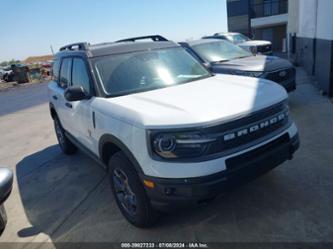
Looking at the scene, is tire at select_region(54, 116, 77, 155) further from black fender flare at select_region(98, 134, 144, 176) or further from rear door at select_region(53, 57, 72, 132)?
black fender flare at select_region(98, 134, 144, 176)

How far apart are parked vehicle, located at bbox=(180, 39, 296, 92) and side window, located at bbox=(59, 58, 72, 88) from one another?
246cm

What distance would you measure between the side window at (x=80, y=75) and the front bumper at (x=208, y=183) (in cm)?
163

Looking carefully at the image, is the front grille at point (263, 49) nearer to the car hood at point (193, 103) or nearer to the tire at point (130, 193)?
the car hood at point (193, 103)

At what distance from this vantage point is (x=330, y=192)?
3.31 meters

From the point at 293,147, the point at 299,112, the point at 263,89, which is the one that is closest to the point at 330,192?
the point at 293,147

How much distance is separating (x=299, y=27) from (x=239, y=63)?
861cm

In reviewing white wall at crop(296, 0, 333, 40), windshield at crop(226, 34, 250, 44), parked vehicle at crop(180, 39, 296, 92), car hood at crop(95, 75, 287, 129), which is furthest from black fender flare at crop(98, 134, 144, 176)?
windshield at crop(226, 34, 250, 44)

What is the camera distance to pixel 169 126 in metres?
2.45

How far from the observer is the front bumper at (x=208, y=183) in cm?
243

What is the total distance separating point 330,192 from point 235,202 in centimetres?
106

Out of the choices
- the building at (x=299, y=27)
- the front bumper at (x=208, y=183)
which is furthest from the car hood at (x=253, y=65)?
the front bumper at (x=208, y=183)

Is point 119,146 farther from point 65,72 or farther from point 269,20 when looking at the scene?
point 269,20

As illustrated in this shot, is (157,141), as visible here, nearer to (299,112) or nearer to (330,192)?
(330,192)

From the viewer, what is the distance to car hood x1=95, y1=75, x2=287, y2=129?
250 cm
